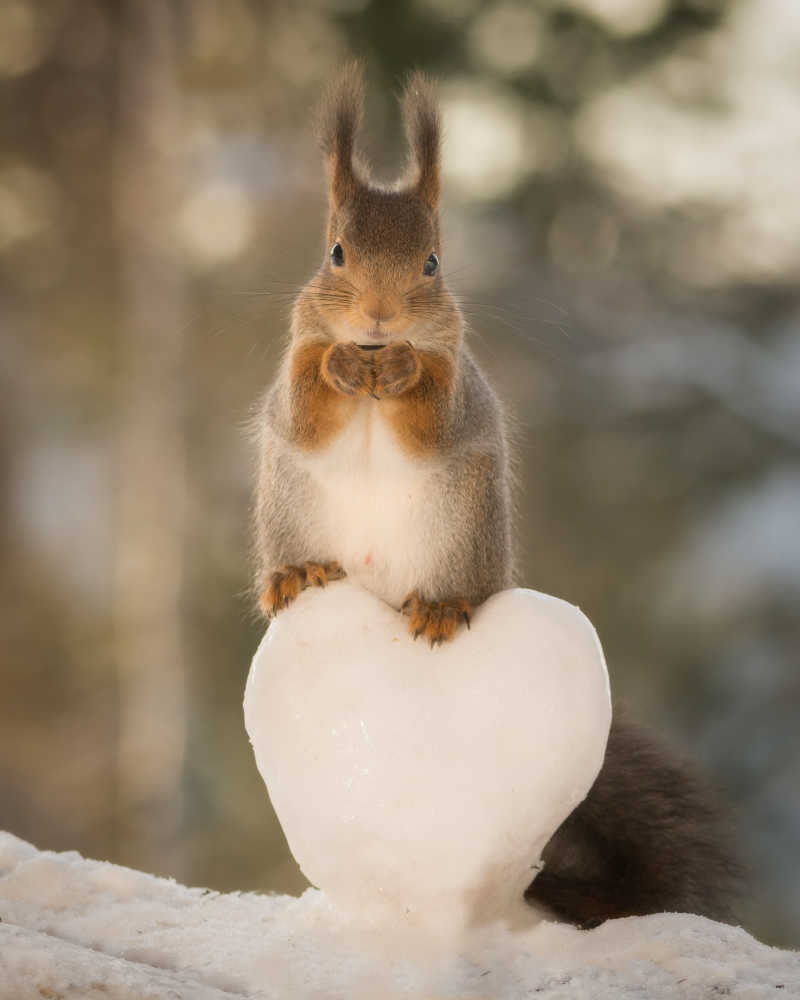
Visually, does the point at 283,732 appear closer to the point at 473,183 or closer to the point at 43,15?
the point at 473,183

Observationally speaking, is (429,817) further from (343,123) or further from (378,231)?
(343,123)

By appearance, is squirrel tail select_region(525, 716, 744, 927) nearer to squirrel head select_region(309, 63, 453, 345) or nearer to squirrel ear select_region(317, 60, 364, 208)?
squirrel head select_region(309, 63, 453, 345)

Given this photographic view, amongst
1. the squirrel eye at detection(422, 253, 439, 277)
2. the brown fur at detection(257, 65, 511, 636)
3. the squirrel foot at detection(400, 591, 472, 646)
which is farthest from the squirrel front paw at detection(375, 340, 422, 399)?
the squirrel foot at detection(400, 591, 472, 646)

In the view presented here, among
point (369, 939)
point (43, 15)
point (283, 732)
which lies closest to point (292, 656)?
point (283, 732)

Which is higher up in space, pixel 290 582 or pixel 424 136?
pixel 424 136

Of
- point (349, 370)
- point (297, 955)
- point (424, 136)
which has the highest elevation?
point (424, 136)

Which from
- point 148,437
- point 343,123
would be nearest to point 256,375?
point 148,437

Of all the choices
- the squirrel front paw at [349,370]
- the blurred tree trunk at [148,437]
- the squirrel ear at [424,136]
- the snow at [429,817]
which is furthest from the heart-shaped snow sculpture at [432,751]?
the blurred tree trunk at [148,437]
